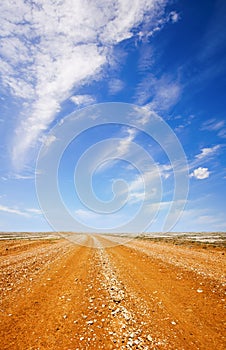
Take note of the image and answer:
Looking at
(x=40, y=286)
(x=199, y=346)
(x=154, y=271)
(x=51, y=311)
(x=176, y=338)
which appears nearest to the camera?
(x=199, y=346)

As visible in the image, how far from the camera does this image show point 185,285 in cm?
1078

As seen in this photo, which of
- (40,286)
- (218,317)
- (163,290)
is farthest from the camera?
(40,286)

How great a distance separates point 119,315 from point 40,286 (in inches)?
198

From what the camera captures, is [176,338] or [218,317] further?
[218,317]

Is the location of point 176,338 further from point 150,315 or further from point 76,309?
point 76,309

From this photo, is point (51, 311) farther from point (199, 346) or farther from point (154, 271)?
point (154, 271)

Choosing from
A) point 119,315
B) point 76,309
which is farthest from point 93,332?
point 76,309

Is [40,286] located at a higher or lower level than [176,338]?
higher

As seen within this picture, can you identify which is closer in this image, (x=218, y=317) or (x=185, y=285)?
(x=218, y=317)

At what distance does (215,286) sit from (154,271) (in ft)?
14.7

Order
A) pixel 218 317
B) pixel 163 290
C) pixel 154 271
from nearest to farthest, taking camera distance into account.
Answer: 1. pixel 218 317
2. pixel 163 290
3. pixel 154 271

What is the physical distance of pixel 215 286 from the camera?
10297 millimetres

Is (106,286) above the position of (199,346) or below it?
above

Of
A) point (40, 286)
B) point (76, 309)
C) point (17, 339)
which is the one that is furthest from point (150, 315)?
point (40, 286)
